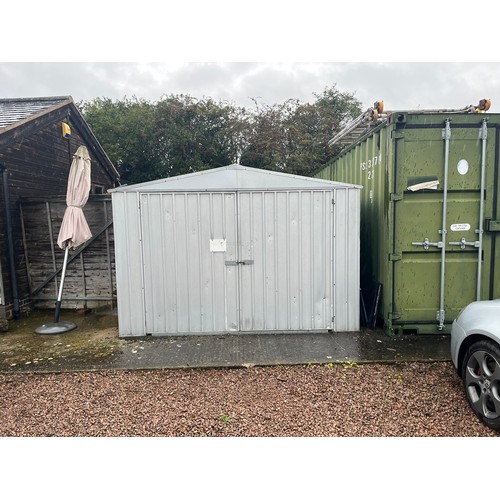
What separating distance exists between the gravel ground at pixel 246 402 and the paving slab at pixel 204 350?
0.17 metres

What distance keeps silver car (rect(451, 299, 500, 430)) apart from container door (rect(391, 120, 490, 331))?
5.03 ft

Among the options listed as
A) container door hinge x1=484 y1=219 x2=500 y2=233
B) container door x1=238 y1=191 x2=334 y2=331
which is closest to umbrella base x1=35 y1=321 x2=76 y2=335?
container door x1=238 y1=191 x2=334 y2=331

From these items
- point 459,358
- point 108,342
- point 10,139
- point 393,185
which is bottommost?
point 108,342

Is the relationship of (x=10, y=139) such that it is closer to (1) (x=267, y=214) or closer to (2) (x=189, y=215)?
(2) (x=189, y=215)

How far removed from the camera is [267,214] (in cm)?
519

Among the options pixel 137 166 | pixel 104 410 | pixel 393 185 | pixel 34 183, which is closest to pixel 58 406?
pixel 104 410

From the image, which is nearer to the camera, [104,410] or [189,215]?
[104,410]

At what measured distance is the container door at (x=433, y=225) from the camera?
4.73m

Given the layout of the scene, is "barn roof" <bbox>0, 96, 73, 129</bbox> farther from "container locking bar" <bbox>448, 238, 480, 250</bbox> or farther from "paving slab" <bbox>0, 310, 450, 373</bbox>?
"container locking bar" <bbox>448, 238, 480, 250</bbox>

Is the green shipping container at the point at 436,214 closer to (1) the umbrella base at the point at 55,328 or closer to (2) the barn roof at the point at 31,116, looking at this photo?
(1) the umbrella base at the point at 55,328

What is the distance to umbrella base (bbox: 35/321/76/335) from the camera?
5.62 metres

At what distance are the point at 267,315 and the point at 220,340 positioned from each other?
0.80 m

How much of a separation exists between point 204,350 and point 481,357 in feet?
10.3

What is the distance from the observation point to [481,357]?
310 cm
